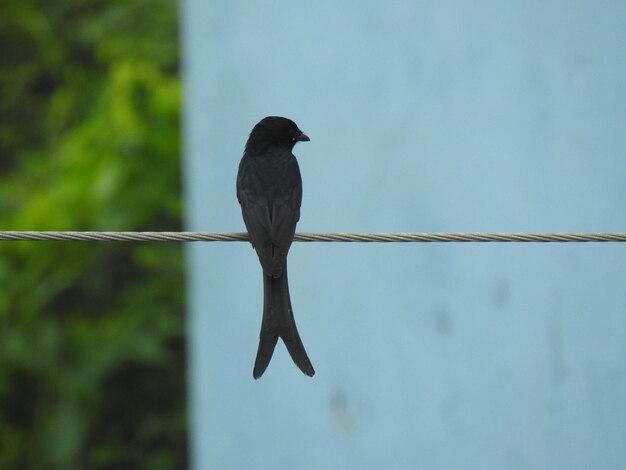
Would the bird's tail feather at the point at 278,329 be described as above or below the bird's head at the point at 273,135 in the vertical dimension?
below

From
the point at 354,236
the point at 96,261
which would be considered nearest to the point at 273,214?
the point at 354,236

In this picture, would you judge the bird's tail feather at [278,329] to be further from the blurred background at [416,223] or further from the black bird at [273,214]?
the blurred background at [416,223]

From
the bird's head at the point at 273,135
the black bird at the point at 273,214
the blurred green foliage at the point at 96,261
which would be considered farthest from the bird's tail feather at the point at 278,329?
the blurred green foliage at the point at 96,261

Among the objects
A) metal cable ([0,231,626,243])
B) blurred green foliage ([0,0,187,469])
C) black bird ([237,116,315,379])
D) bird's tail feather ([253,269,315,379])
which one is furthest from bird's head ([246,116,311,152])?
blurred green foliage ([0,0,187,469])

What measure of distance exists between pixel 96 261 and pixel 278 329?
4.72 meters

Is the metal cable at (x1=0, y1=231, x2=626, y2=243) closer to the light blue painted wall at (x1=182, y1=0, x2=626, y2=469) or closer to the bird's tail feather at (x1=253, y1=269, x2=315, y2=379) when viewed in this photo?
the bird's tail feather at (x1=253, y1=269, x2=315, y2=379)

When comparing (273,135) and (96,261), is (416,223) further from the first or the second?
(96,261)

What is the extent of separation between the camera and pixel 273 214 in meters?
4.02

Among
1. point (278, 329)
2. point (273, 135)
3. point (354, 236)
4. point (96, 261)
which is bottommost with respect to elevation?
point (278, 329)

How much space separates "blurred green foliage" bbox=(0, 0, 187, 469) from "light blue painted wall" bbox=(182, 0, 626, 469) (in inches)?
49.3

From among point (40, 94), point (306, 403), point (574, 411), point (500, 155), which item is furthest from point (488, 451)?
point (40, 94)

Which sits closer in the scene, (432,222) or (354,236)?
(354,236)

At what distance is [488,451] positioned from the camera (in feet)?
18.2

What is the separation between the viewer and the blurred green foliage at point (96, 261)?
7156 millimetres
